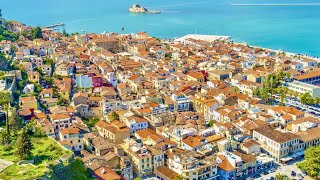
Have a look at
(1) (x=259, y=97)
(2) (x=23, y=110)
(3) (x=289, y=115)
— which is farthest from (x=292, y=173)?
(2) (x=23, y=110)

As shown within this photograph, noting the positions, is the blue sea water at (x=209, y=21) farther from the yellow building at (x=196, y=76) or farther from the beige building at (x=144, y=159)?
the beige building at (x=144, y=159)

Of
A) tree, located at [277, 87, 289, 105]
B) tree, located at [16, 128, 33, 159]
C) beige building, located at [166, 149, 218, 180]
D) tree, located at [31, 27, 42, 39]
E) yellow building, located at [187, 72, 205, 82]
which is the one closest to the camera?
tree, located at [16, 128, 33, 159]

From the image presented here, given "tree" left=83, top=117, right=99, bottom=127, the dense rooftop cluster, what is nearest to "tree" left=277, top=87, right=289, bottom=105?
the dense rooftop cluster

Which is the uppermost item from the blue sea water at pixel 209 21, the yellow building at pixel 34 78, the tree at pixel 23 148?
the blue sea water at pixel 209 21

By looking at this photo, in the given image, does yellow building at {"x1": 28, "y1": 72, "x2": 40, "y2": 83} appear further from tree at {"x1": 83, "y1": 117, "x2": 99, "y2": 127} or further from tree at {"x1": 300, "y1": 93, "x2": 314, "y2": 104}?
tree at {"x1": 300, "y1": 93, "x2": 314, "y2": 104}

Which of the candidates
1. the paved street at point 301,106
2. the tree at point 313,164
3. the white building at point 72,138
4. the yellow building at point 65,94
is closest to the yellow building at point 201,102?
the paved street at point 301,106

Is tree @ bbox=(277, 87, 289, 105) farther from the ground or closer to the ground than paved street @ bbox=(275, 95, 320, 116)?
farther from the ground

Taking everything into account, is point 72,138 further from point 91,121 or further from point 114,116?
point 91,121

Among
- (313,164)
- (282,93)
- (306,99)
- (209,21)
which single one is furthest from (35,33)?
(209,21)

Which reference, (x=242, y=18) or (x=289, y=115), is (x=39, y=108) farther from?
(x=242, y=18)
